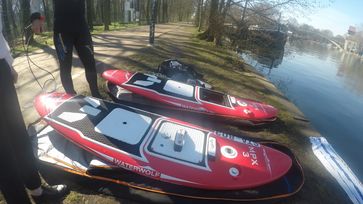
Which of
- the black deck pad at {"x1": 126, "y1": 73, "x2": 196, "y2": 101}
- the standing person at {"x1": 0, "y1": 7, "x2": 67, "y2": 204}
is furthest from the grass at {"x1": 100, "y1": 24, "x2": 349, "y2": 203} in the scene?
the standing person at {"x1": 0, "y1": 7, "x2": 67, "y2": 204}

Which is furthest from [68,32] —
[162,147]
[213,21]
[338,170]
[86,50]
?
[213,21]

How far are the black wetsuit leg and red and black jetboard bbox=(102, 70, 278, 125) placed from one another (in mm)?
2767

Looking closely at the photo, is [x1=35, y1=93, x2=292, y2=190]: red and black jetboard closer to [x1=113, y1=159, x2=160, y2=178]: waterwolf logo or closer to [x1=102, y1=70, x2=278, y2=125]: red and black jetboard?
[x1=113, y1=159, x2=160, y2=178]: waterwolf logo

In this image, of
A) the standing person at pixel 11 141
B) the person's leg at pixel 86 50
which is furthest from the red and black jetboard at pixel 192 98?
the standing person at pixel 11 141

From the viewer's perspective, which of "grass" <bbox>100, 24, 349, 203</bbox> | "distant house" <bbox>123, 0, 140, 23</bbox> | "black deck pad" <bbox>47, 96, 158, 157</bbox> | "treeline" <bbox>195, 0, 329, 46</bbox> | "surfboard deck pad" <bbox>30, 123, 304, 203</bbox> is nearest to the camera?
"surfboard deck pad" <bbox>30, 123, 304, 203</bbox>

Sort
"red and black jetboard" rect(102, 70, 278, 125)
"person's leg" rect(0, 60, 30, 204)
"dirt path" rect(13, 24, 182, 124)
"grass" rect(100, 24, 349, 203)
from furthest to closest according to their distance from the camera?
"red and black jetboard" rect(102, 70, 278, 125) → "dirt path" rect(13, 24, 182, 124) → "grass" rect(100, 24, 349, 203) → "person's leg" rect(0, 60, 30, 204)

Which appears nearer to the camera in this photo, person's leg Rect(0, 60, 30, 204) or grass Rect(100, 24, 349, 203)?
person's leg Rect(0, 60, 30, 204)

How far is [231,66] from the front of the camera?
10.5 meters

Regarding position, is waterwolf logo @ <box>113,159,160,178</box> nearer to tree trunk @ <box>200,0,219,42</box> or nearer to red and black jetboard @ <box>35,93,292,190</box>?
red and black jetboard @ <box>35,93,292,190</box>

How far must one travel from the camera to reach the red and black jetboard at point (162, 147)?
285 cm

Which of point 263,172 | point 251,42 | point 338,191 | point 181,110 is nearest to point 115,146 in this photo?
point 263,172

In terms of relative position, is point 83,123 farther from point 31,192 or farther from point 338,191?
point 338,191

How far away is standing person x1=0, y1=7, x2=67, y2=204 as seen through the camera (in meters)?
1.95

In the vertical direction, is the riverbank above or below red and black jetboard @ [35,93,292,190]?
below
